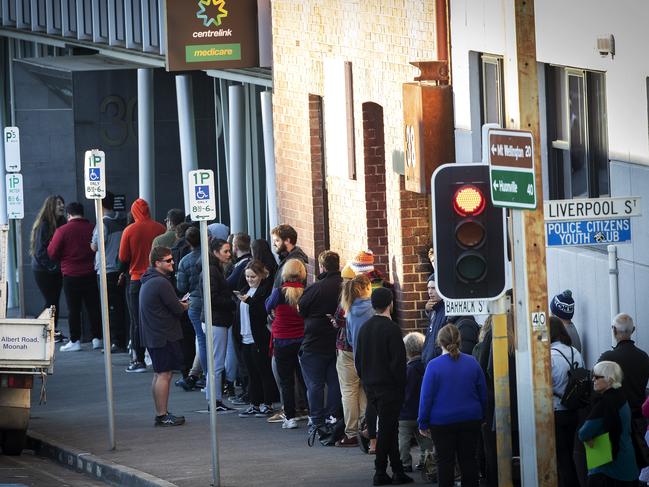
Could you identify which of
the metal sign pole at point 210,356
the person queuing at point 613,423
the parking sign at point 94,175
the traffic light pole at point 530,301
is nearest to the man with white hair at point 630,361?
the person queuing at point 613,423

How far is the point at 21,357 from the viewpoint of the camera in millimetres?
16266

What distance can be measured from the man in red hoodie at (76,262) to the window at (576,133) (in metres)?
9.78

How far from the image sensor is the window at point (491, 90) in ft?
52.6

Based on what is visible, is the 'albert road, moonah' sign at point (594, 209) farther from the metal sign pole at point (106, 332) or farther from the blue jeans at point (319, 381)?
the metal sign pole at point (106, 332)

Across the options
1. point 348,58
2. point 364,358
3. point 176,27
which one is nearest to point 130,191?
point 176,27

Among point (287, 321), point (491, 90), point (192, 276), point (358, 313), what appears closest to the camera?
point (358, 313)

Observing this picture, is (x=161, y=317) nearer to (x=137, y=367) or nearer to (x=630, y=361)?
(x=137, y=367)

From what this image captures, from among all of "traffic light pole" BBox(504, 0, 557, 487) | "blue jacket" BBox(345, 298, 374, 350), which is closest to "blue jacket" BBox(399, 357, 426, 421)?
"blue jacket" BBox(345, 298, 374, 350)

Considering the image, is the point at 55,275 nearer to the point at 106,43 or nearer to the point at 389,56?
the point at 106,43

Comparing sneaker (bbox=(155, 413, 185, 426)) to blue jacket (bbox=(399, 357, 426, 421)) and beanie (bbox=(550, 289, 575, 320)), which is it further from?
beanie (bbox=(550, 289, 575, 320))

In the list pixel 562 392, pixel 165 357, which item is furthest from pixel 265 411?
pixel 562 392

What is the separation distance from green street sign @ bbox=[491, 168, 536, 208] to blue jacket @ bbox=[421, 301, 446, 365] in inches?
139

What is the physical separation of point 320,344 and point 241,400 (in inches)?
128

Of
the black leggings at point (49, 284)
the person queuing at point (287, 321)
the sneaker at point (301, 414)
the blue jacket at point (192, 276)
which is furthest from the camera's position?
the black leggings at point (49, 284)
